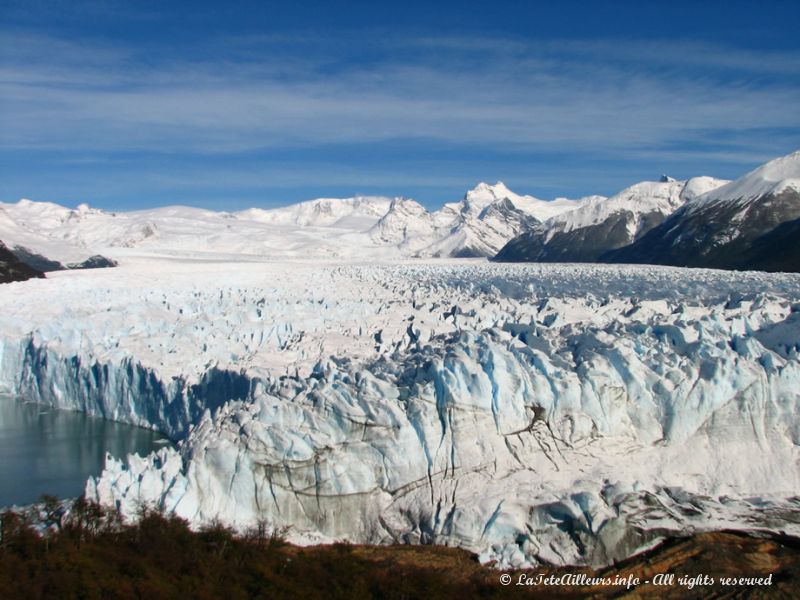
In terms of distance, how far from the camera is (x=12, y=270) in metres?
33.9

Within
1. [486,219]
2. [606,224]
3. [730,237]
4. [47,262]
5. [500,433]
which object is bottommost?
[500,433]

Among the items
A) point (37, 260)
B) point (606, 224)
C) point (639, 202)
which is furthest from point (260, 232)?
point (37, 260)

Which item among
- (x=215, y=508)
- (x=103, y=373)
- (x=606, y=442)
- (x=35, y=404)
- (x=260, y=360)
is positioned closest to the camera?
(x=215, y=508)

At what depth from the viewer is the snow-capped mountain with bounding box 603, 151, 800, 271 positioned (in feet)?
156

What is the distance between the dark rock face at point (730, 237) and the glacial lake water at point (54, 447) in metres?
36.7

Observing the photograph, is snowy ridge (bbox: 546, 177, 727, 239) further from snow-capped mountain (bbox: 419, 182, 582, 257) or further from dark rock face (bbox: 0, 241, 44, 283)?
dark rock face (bbox: 0, 241, 44, 283)

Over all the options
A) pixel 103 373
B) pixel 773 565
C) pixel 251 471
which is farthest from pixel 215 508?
pixel 103 373

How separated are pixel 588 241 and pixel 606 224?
2.82 meters

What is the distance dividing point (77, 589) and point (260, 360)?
883cm

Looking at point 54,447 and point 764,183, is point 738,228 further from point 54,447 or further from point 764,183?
point 54,447

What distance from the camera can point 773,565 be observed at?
34.9ft

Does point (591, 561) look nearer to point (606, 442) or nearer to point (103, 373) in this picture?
point (606, 442)

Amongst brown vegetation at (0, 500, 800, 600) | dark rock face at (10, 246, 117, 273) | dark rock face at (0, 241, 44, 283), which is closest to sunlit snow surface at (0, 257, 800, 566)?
brown vegetation at (0, 500, 800, 600)

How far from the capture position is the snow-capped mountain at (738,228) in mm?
47438
